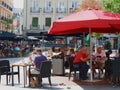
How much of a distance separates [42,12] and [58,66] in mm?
53275

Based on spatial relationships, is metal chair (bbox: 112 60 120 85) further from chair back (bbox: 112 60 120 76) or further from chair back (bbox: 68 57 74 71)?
chair back (bbox: 68 57 74 71)

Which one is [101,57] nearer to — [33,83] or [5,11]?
[33,83]

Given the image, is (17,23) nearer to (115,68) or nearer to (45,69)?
(115,68)

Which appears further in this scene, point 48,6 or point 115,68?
point 48,6

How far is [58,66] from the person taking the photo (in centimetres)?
1747

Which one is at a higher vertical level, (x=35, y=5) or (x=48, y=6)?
(x=35, y=5)

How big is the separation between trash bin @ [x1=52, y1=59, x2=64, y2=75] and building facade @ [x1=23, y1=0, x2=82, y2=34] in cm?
5190

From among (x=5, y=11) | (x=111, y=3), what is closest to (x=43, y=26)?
(x=5, y=11)

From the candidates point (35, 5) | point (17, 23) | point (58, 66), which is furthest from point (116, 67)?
point (17, 23)

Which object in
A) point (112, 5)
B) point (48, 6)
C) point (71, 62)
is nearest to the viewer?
point (71, 62)

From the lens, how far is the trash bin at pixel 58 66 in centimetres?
1733

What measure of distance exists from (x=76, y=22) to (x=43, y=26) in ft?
183

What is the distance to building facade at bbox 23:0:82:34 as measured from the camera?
6969 cm

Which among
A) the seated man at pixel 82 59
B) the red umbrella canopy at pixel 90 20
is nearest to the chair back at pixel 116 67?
the red umbrella canopy at pixel 90 20
